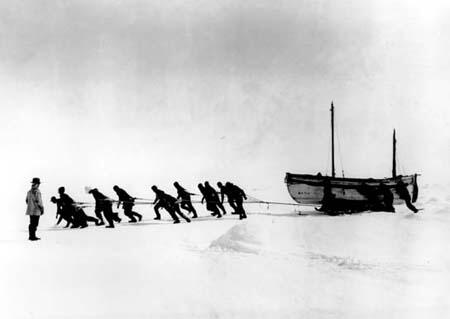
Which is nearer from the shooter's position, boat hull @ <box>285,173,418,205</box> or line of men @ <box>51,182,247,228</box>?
line of men @ <box>51,182,247,228</box>

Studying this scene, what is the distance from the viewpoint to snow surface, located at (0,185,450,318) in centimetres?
737

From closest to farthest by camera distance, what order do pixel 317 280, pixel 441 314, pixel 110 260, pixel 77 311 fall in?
pixel 77 311, pixel 441 314, pixel 317 280, pixel 110 260

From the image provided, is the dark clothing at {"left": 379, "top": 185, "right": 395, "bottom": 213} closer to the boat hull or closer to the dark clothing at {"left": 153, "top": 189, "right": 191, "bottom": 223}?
the boat hull

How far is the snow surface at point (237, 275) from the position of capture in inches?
290

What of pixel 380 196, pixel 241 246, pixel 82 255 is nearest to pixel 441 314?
pixel 241 246

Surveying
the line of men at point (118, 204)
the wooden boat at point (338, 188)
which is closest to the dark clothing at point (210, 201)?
the line of men at point (118, 204)

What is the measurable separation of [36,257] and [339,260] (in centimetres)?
603

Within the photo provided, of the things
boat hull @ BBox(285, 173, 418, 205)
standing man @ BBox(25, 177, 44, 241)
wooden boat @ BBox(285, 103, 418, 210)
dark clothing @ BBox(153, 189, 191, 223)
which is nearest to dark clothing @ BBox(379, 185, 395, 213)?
wooden boat @ BBox(285, 103, 418, 210)

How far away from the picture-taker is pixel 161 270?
8.83 m

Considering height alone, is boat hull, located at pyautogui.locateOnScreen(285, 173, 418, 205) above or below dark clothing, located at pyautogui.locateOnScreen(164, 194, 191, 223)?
below

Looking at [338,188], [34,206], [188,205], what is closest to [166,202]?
[188,205]

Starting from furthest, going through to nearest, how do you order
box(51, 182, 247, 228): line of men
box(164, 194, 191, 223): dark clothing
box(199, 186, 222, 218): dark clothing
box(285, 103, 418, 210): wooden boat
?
1. box(285, 103, 418, 210): wooden boat
2. box(199, 186, 222, 218): dark clothing
3. box(164, 194, 191, 223): dark clothing
4. box(51, 182, 247, 228): line of men

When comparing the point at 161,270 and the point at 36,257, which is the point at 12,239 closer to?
the point at 36,257

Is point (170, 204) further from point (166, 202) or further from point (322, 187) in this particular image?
point (322, 187)
